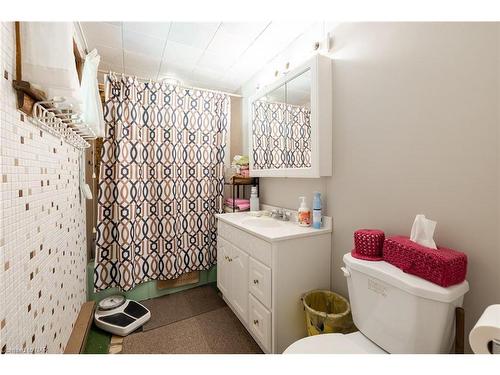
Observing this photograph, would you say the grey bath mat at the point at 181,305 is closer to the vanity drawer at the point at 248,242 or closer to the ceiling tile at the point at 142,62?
the vanity drawer at the point at 248,242

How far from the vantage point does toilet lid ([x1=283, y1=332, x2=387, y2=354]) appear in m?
0.86

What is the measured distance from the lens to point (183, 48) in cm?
175

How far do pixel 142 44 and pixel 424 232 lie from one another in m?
2.15

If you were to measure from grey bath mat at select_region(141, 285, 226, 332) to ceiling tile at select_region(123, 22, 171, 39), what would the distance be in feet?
7.09

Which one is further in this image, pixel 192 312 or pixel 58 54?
pixel 192 312


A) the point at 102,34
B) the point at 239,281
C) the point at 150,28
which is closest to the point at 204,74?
the point at 150,28

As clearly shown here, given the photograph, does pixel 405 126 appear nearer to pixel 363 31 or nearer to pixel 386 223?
pixel 386 223

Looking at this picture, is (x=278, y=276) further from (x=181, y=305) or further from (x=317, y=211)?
(x=181, y=305)

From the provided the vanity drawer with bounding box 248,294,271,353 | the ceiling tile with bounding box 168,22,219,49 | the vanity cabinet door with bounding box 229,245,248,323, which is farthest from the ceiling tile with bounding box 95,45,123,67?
the vanity drawer with bounding box 248,294,271,353

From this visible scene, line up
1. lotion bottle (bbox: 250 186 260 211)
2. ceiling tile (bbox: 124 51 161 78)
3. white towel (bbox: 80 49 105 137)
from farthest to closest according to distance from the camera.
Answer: lotion bottle (bbox: 250 186 260 211) → ceiling tile (bbox: 124 51 161 78) → white towel (bbox: 80 49 105 137)

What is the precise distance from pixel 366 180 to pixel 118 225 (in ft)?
6.35

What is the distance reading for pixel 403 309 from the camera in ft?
2.56

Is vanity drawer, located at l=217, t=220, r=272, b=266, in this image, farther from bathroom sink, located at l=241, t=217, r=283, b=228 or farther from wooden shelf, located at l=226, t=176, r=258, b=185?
wooden shelf, located at l=226, t=176, r=258, b=185
